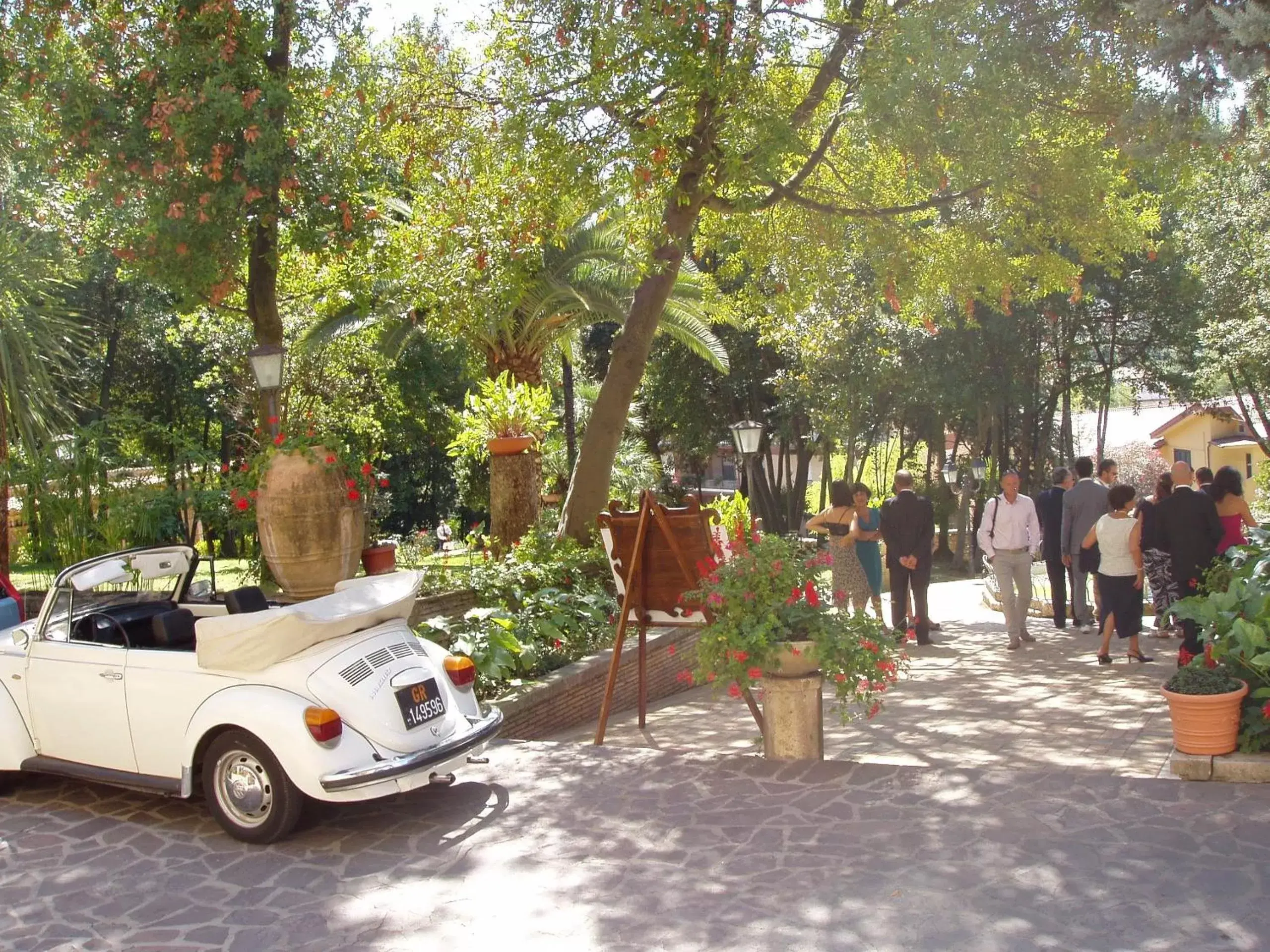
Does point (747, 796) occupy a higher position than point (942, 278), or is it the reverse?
point (942, 278)

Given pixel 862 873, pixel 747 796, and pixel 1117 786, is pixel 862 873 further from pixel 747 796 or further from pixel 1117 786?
pixel 1117 786

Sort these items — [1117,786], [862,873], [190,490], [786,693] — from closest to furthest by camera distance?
[862,873] → [1117,786] → [786,693] → [190,490]

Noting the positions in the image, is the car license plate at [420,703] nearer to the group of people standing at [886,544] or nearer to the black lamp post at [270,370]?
the black lamp post at [270,370]

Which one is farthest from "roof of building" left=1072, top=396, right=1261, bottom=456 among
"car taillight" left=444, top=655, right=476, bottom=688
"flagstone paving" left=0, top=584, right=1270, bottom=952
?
"car taillight" left=444, top=655, right=476, bottom=688

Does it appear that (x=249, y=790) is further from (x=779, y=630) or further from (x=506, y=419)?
(x=506, y=419)

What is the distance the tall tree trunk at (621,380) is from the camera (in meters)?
12.6

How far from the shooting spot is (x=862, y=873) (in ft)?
16.8

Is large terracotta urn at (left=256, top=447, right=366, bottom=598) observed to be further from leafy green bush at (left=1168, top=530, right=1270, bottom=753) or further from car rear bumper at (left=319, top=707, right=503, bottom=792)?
leafy green bush at (left=1168, top=530, right=1270, bottom=753)

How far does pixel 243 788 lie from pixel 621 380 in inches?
310

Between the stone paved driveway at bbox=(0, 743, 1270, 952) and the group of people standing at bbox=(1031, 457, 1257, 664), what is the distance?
3.28 metres

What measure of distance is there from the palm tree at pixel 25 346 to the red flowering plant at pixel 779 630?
30.4 feet

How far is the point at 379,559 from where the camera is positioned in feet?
40.9

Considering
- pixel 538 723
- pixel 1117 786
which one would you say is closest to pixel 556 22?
pixel 538 723

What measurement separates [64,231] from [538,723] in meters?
8.74
